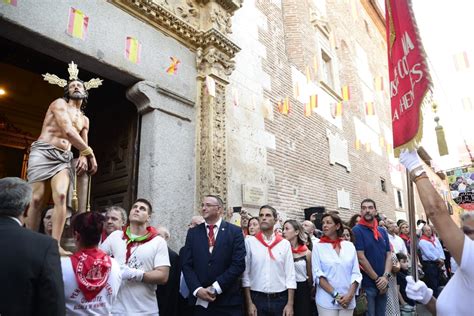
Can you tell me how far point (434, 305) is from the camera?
1.97m

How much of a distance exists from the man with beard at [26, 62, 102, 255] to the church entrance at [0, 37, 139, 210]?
5.19 ft

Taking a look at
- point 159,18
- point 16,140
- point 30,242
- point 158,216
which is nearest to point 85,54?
point 159,18

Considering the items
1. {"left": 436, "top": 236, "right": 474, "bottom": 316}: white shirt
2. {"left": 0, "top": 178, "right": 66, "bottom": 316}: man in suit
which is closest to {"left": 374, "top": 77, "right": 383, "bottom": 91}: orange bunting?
{"left": 436, "top": 236, "right": 474, "bottom": 316}: white shirt

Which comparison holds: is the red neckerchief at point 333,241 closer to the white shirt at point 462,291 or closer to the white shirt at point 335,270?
the white shirt at point 335,270

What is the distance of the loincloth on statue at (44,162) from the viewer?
3.31 metres

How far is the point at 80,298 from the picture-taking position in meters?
2.13

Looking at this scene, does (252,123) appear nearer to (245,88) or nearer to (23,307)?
(245,88)

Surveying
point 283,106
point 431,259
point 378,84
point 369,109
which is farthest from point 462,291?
point 378,84

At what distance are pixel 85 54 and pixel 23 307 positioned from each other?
398 cm

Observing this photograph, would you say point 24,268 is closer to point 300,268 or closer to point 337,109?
point 300,268

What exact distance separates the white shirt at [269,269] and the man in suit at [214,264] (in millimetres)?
287

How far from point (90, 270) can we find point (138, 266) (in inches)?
31.5

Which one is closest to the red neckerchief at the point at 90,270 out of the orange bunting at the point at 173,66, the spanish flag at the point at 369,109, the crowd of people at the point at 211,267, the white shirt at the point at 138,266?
the crowd of people at the point at 211,267

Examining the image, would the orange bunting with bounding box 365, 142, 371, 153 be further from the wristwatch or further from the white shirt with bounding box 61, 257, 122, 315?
the white shirt with bounding box 61, 257, 122, 315
